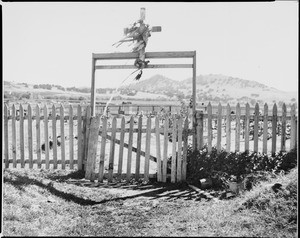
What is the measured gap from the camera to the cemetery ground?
14.5 feet

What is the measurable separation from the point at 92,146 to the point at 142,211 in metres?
2.66

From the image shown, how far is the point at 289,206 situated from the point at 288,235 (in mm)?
604

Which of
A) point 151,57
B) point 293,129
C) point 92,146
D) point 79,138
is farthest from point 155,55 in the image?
point 293,129

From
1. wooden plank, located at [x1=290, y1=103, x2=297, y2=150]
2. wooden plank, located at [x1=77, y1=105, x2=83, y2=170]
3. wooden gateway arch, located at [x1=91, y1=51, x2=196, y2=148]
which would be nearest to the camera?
wooden plank, located at [x1=290, y1=103, x2=297, y2=150]

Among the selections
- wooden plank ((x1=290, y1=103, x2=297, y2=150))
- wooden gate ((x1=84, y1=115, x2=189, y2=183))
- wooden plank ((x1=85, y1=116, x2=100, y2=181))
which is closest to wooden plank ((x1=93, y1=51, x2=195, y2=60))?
wooden gate ((x1=84, y1=115, x2=189, y2=183))

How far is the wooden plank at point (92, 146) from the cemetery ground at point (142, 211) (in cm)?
84

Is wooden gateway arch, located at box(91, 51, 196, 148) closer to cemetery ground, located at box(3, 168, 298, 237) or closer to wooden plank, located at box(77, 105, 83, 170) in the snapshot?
wooden plank, located at box(77, 105, 83, 170)

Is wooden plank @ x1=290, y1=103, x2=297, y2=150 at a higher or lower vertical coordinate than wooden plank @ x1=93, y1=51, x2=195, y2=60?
lower

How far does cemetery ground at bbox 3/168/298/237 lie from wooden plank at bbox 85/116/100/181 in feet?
2.75

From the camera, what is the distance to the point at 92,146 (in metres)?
7.55

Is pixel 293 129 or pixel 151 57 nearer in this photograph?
pixel 293 129

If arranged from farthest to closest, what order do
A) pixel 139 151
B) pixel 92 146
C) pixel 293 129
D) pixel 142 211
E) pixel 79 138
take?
pixel 79 138 → pixel 92 146 → pixel 139 151 → pixel 293 129 → pixel 142 211

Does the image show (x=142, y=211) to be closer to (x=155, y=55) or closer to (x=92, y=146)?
(x=92, y=146)

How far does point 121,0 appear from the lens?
3.32m
